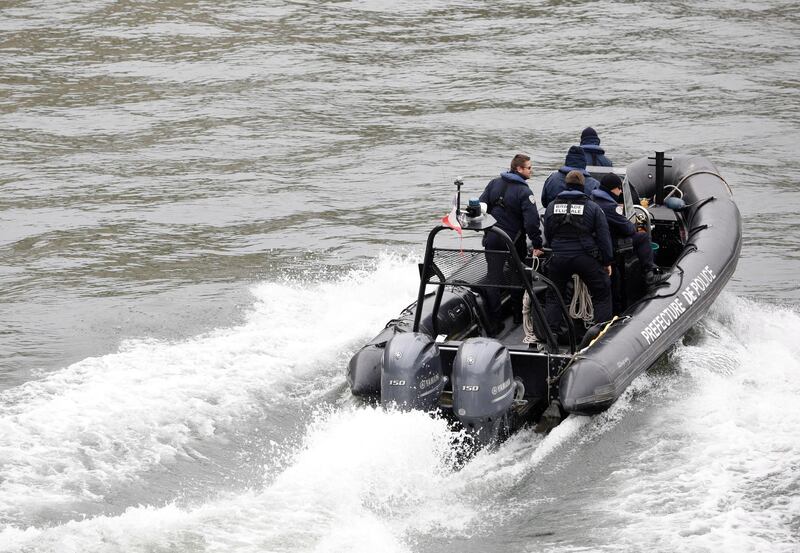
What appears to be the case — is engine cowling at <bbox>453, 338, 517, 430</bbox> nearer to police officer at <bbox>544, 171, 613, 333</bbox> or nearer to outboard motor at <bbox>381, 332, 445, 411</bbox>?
outboard motor at <bbox>381, 332, 445, 411</bbox>

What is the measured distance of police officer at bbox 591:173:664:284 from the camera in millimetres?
8078

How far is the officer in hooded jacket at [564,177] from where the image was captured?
840 centimetres

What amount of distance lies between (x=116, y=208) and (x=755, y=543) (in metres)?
8.20

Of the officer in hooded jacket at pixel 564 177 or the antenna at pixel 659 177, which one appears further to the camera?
the antenna at pixel 659 177

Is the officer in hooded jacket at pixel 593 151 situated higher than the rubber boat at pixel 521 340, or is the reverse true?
the officer in hooded jacket at pixel 593 151

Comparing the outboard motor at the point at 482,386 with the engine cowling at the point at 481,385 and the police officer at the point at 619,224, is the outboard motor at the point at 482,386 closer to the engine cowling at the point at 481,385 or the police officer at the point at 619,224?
the engine cowling at the point at 481,385

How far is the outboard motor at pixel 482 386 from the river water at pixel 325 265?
7.0 inches

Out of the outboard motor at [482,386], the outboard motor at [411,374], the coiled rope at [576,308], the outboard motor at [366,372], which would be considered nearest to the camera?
the outboard motor at [482,386]

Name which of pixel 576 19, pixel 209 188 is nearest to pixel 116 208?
pixel 209 188

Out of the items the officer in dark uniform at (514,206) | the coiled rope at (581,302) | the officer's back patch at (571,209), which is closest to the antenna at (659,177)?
the officer in dark uniform at (514,206)

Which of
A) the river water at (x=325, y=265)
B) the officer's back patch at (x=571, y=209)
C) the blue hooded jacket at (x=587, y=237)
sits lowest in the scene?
the river water at (x=325, y=265)

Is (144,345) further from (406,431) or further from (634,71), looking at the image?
(634,71)

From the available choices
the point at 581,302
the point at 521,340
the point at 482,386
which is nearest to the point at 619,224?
the point at 581,302

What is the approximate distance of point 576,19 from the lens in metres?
19.2
